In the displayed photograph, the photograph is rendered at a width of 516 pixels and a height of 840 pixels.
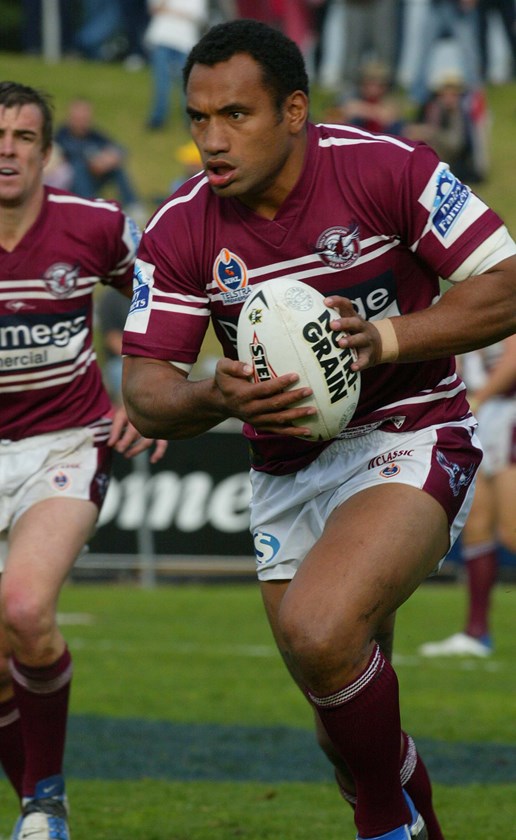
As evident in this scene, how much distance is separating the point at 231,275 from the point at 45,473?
64.4 inches

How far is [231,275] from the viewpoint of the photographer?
4672 millimetres

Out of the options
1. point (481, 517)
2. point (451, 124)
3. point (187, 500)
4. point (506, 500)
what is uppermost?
point (451, 124)

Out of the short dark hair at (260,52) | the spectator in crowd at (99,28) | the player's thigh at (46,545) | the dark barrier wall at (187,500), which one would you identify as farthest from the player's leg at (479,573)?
the spectator in crowd at (99,28)

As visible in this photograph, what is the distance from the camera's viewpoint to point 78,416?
6098 mm

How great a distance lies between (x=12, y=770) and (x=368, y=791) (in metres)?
1.99

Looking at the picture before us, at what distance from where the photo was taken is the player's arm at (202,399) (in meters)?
4.23

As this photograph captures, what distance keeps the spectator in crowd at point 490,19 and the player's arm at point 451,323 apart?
20.3m

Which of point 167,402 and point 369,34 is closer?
point 167,402

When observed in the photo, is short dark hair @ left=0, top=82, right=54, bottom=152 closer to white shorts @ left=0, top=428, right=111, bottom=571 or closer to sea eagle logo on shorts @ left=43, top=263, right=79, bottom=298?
sea eagle logo on shorts @ left=43, top=263, right=79, bottom=298

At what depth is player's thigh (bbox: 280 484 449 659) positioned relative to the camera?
4.26 metres

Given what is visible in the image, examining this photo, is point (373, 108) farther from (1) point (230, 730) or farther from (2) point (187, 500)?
(1) point (230, 730)

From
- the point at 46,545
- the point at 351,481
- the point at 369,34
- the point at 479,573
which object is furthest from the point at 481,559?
the point at 369,34

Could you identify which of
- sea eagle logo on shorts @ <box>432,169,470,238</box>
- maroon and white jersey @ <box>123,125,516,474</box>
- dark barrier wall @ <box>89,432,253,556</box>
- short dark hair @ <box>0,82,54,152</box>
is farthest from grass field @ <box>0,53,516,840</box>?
short dark hair @ <box>0,82,54,152</box>

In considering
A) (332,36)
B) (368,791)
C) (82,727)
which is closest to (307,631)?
(368,791)
